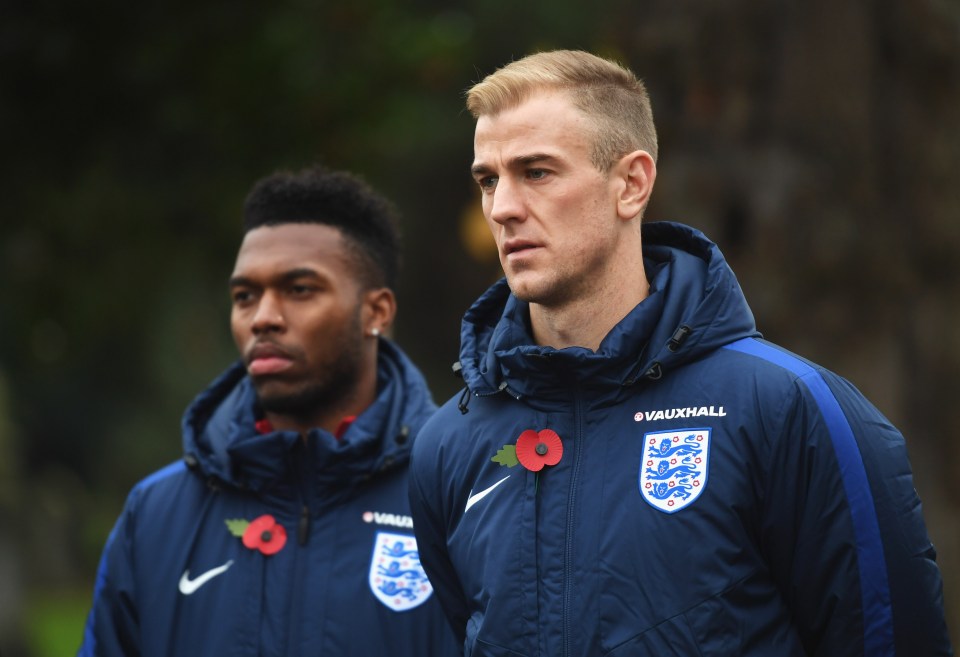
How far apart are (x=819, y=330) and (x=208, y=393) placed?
4080mm

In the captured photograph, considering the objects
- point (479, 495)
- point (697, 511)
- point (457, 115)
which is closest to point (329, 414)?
point (479, 495)

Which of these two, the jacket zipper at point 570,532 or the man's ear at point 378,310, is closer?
the jacket zipper at point 570,532

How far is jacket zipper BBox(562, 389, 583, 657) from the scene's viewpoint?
3404 millimetres

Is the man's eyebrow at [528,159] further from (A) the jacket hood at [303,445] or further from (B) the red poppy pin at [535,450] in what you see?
(A) the jacket hood at [303,445]

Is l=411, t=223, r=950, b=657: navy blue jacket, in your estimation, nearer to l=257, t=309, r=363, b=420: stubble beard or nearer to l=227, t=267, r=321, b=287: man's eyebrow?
l=257, t=309, r=363, b=420: stubble beard

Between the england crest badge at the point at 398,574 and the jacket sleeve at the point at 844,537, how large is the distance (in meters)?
1.40

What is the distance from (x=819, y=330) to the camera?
8.06m

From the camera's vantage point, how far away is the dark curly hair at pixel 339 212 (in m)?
5.25

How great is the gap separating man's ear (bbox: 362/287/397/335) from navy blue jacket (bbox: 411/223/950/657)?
1.56 m

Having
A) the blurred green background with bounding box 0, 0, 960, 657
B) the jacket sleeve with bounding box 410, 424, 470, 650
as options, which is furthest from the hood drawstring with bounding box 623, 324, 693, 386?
the blurred green background with bounding box 0, 0, 960, 657

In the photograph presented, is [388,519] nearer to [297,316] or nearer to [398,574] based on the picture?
[398,574]

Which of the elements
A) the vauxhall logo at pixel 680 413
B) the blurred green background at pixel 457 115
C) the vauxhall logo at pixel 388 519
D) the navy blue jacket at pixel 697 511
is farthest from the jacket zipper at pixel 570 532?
the blurred green background at pixel 457 115

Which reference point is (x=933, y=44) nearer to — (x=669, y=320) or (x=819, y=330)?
(x=819, y=330)

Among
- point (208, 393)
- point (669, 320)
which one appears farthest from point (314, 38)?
point (669, 320)
